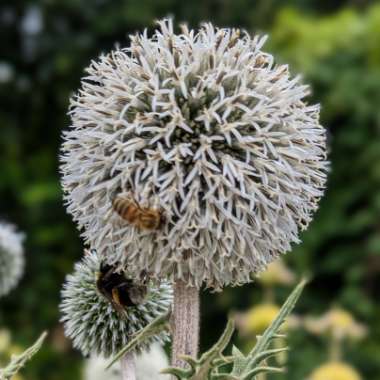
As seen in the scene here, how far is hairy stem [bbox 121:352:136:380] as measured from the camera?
2291 mm

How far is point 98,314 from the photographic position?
256 centimetres

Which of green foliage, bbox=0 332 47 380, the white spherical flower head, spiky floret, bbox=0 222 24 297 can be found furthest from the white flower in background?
the white spherical flower head

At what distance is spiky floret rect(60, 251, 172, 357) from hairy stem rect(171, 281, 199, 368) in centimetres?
36

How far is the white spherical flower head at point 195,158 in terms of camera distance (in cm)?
204

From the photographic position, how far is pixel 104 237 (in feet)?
7.03

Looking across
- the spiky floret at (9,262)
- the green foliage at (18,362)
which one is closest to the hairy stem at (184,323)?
the green foliage at (18,362)

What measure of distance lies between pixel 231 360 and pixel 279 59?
8.47 metres

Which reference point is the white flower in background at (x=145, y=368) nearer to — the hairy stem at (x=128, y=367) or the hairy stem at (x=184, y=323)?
the hairy stem at (x=128, y=367)

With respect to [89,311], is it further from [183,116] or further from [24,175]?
[24,175]

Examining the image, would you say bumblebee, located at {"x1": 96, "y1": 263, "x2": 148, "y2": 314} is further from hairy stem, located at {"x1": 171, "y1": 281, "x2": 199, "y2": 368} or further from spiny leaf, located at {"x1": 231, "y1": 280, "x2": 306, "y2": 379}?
spiny leaf, located at {"x1": 231, "y1": 280, "x2": 306, "y2": 379}

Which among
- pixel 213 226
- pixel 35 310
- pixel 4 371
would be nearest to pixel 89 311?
pixel 4 371

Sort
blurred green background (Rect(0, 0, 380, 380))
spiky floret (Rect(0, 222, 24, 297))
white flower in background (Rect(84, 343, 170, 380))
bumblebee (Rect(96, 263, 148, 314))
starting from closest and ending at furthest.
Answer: bumblebee (Rect(96, 263, 148, 314)) < white flower in background (Rect(84, 343, 170, 380)) < spiky floret (Rect(0, 222, 24, 297)) < blurred green background (Rect(0, 0, 380, 380))

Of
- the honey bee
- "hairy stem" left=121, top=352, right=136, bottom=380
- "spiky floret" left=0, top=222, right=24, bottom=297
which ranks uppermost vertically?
"spiky floret" left=0, top=222, right=24, bottom=297

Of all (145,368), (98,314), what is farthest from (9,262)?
(98,314)
